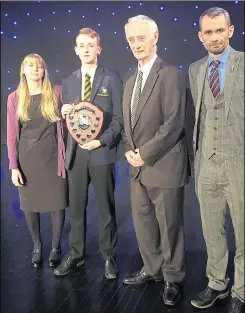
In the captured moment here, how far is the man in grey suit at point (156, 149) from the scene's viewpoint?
8.03 feet

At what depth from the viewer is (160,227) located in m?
2.66

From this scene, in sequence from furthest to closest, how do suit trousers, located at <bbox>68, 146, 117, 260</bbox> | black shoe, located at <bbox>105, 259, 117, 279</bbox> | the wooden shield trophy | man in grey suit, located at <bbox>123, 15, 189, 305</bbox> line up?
1. black shoe, located at <bbox>105, 259, 117, 279</bbox>
2. suit trousers, located at <bbox>68, 146, 117, 260</bbox>
3. the wooden shield trophy
4. man in grey suit, located at <bbox>123, 15, 189, 305</bbox>

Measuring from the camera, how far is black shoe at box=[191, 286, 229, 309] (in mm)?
2545

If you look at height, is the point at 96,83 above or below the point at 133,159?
above

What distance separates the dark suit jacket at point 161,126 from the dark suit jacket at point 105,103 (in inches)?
6.0

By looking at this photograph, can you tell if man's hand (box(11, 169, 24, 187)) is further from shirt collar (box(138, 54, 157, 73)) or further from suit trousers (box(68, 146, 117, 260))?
shirt collar (box(138, 54, 157, 73))

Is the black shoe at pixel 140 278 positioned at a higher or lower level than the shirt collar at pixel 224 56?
lower

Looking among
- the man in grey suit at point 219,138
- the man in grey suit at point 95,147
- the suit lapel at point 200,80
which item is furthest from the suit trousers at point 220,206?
the man in grey suit at point 95,147

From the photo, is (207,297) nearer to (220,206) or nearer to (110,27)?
(220,206)

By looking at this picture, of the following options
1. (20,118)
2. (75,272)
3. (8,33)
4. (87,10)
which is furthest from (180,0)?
(75,272)

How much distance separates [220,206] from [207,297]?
0.55m

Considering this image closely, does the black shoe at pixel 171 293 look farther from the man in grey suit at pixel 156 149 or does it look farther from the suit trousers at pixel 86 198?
the suit trousers at pixel 86 198

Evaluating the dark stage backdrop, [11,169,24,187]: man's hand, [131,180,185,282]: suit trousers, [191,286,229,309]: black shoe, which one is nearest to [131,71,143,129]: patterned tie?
[131,180,185,282]: suit trousers

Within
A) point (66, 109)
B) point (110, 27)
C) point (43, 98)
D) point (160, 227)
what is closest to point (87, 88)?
point (66, 109)
